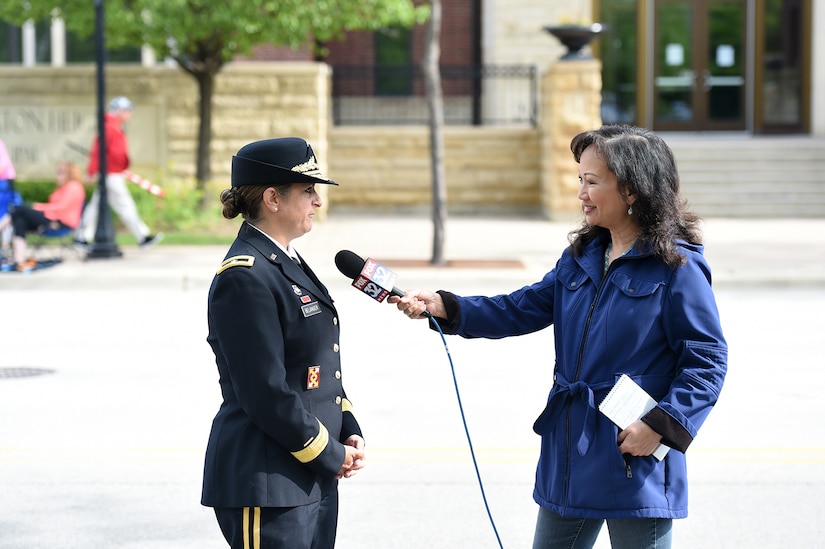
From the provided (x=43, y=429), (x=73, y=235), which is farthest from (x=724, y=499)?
(x=73, y=235)

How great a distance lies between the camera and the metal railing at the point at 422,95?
2673cm

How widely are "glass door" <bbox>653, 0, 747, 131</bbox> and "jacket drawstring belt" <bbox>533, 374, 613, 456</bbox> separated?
25388 millimetres

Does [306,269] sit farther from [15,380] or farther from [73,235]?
[73,235]

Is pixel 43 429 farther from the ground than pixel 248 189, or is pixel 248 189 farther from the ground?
pixel 248 189

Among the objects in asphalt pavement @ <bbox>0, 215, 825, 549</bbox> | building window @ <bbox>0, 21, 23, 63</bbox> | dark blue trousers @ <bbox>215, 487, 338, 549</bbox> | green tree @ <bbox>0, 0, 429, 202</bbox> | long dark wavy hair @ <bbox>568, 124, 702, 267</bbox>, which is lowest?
asphalt pavement @ <bbox>0, 215, 825, 549</bbox>

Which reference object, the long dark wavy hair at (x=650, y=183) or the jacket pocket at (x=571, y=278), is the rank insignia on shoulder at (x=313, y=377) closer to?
the jacket pocket at (x=571, y=278)

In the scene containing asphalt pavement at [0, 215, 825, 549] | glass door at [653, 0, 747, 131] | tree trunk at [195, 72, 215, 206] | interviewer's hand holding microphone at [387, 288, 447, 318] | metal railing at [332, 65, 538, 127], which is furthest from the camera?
glass door at [653, 0, 747, 131]

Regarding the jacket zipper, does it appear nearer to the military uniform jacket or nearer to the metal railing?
the military uniform jacket

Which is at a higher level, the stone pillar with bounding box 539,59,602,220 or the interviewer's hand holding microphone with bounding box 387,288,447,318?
the stone pillar with bounding box 539,59,602,220

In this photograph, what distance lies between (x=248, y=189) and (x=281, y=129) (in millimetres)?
18642

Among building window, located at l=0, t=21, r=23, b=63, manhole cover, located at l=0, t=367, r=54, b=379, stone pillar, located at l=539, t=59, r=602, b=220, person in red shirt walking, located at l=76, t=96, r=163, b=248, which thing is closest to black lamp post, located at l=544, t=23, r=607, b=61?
stone pillar, located at l=539, t=59, r=602, b=220

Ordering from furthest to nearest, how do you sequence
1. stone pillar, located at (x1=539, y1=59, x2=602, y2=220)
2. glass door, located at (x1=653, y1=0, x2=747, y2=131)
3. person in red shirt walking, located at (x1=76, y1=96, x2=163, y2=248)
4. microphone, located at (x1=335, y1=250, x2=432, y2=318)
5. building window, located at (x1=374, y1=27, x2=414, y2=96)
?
building window, located at (x1=374, y1=27, x2=414, y2=96), glass door, located at (x1=653, y1=0, x2=747, y2=131), stone pillar, located at (x1=539, y1=59, x2=602, y2=220), person in red shirt walking, located at (x1=76, y1=96, x2=163, y2=248), microphone, located at (x1=335, y1=250, x2=432, y2=318)

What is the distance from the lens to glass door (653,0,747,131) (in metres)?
28.4

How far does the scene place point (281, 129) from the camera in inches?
877
